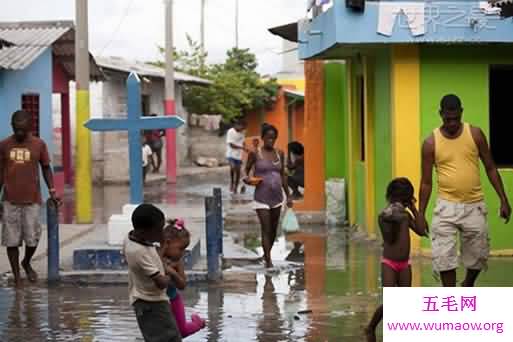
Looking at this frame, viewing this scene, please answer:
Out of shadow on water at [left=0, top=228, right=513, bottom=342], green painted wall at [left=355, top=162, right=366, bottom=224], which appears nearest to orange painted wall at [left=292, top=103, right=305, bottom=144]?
green painted wall at [left=355, top=162, right=366, bottom=224]

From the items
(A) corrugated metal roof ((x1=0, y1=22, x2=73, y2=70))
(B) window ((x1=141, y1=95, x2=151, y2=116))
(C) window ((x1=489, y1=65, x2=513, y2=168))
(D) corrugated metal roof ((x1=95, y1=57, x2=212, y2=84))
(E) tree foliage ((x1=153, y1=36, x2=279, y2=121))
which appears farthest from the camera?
(E) tree foliage ((x1=153, y1=36, x2=279, y2=121))

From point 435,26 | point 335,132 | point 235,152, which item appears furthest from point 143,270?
point 235,152

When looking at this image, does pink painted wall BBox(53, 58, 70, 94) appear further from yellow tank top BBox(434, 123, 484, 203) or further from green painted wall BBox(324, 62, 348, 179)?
yellow tank top BBox(434, 123, 484, 203)

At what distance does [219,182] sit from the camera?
2941 centimetres

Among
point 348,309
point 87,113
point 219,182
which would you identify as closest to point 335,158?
point 87,113

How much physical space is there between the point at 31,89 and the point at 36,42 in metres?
0.89

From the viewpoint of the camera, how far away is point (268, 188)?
12.8 metres

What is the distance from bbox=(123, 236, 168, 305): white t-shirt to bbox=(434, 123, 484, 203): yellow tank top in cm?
287

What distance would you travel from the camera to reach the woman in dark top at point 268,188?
1277cm

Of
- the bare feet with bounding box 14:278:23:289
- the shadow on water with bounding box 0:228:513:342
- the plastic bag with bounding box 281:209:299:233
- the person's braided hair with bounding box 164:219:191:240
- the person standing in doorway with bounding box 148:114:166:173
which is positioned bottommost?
the shadow on water with bounding box 0:228:513:342

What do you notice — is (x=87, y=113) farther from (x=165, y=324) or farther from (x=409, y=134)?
(x=165, y=324)

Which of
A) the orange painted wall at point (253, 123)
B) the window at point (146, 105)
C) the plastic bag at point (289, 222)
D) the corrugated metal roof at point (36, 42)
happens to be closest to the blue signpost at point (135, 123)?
the plastic bag at point (289, 222)

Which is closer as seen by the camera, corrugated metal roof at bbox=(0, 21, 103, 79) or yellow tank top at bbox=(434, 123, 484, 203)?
yellow tank top at bbox=(434, 123, 484, 203)

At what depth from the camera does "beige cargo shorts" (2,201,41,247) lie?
11.4 metres
